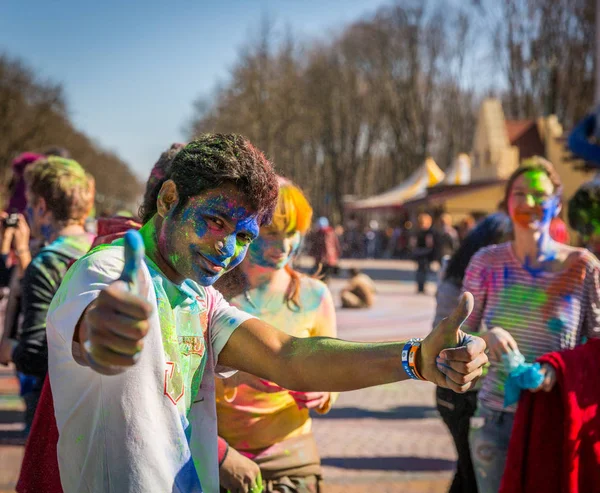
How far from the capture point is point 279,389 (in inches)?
110

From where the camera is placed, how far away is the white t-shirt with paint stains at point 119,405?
5.09ft

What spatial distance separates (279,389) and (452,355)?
1.22 metres

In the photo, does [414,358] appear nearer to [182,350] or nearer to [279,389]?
[182,350]

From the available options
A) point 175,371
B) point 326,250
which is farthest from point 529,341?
point 326,250

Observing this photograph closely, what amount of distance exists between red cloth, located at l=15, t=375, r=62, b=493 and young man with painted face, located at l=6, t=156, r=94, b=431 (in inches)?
45.3

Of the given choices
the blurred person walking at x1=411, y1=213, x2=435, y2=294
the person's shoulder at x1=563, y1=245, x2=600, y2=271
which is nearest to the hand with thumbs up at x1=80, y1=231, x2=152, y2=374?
the person's shoulder at x1=563, y1=245, x2=600, y2=271

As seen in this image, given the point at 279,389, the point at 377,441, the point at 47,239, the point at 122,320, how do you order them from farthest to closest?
the point at 377,441
the point at 47,239
the point at 279,389
the point at 122,320

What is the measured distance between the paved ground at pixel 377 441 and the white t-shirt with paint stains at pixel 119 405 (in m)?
3.36

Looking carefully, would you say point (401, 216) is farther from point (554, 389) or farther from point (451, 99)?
point (554, 389)

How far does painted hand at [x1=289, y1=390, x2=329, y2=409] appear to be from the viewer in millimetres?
2814

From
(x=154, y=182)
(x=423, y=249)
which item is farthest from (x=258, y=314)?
(x=423, y=249)

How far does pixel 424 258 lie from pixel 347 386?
49.6 feet

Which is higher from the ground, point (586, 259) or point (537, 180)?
point (537, 180)

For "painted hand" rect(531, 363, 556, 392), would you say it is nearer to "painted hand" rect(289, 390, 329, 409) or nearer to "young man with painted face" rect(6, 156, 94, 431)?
"painted hand" rect(289, 390, 329, 409)
